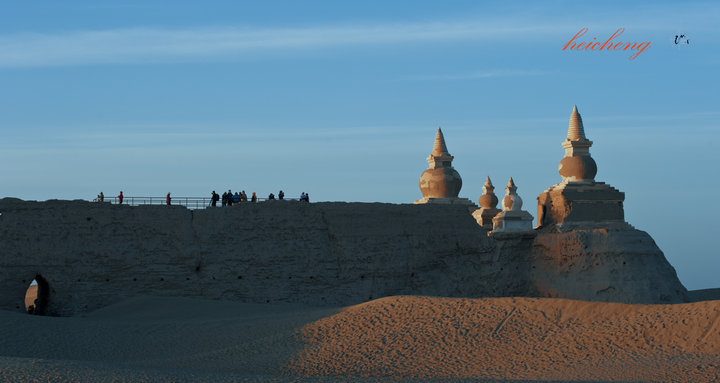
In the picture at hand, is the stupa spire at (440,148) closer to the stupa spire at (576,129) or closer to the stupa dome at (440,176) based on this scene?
the stupa dome at (440,176)

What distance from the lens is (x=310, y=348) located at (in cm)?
1564

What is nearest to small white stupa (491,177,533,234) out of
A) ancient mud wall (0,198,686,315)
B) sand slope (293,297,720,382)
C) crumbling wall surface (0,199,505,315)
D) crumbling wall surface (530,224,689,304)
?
crumbling wall surface (530,224,689,304)

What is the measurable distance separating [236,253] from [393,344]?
6624 millimetres

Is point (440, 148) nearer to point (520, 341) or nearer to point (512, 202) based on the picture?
point (512, 202)

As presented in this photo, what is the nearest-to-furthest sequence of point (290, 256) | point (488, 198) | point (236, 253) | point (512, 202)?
1. point (236, 253)
2. point (290, 256)
3. point (512, 202)
4. point (488, 198)

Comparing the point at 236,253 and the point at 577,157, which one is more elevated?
the point at 577,157

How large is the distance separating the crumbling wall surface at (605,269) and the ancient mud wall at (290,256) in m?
0.03

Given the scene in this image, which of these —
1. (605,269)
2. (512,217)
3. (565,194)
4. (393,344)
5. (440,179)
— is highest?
(440,179)

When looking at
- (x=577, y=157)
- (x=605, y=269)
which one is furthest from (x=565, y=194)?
(x=605, y=269)

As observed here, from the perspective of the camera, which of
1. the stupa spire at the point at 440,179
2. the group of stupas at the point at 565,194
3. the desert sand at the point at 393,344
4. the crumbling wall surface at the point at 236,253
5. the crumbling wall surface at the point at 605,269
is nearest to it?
the desert sand at the point at 393,344

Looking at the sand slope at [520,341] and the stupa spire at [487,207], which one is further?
the stupa spire at [487,207]

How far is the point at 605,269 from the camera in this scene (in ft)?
74.6

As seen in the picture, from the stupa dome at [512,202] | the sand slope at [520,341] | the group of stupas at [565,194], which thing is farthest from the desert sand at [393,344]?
the stupa dome at [512,202]

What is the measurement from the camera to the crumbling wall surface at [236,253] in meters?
20.3
